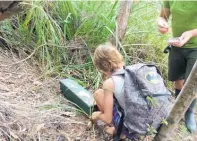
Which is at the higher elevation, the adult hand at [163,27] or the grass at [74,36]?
the adult hand at [163,27]

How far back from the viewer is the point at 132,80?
2.34m

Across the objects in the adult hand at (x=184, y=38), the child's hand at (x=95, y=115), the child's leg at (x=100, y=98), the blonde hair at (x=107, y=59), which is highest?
the adult hand at (x=184, y=38)

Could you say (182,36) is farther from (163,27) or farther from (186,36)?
(163,27)

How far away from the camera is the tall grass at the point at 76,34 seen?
10.9 ft

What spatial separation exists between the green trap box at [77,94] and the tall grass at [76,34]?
7.9 inches

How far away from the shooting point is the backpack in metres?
2.29

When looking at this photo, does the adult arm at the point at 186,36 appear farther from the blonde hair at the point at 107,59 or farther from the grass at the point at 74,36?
the grass at the point at 74,36

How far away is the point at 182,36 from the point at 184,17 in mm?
239

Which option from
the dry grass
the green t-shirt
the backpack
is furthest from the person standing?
the dry grass

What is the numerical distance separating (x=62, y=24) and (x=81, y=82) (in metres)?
0.75

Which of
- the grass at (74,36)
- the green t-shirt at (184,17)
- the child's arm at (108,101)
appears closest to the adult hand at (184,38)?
the green t-shirt at (184,17)

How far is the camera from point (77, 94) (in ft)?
9.28

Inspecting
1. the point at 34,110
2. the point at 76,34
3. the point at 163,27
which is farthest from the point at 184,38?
the point at 76,34

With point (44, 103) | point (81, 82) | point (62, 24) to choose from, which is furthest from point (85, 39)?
point (44, 103)
